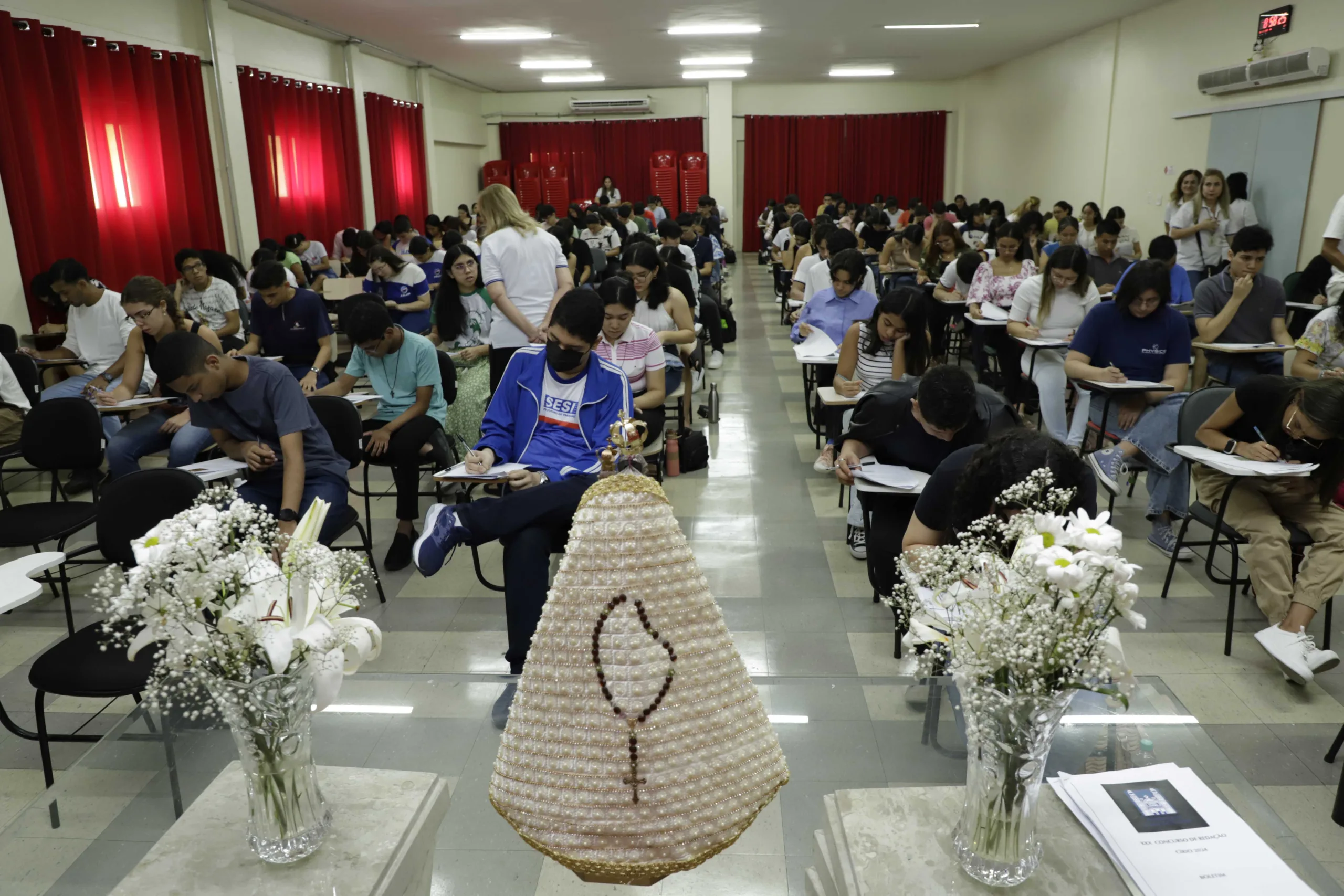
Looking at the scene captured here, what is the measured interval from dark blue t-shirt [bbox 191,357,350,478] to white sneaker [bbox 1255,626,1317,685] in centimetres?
332

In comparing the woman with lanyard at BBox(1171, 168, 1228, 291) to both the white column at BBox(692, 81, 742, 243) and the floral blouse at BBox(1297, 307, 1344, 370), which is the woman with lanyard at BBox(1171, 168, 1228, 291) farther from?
the white column at BBox(692, 81, 742, 243)

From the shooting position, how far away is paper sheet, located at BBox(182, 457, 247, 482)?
9.91ft

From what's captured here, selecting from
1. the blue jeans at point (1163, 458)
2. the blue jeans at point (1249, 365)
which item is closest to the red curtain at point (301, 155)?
the blue jeans at point (1163, 458)

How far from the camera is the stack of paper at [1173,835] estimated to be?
1230 mm

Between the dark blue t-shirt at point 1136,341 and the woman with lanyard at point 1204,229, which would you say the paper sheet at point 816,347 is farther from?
the woman with lanyard at point 1204,229

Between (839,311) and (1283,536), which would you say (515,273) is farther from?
(1283,536)

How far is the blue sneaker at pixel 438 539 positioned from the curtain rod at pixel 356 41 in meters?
7.75

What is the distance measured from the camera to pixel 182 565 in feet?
4.01

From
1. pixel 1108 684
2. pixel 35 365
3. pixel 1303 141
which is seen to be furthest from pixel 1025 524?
pixel 1303 141

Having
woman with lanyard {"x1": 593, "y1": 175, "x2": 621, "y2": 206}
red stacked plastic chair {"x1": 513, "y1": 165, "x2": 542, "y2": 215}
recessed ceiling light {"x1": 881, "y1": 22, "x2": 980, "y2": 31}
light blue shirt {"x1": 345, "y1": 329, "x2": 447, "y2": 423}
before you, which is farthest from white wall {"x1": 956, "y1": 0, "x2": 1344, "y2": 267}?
red stacked plastic chair {"x1": 513, "y1": 165, "x2": 542, "y2": 215}

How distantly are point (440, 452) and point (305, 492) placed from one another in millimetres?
972

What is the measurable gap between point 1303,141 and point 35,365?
29.1 feet

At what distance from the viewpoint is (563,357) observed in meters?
2.96

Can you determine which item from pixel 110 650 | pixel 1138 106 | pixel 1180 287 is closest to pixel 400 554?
pixel 110 650
